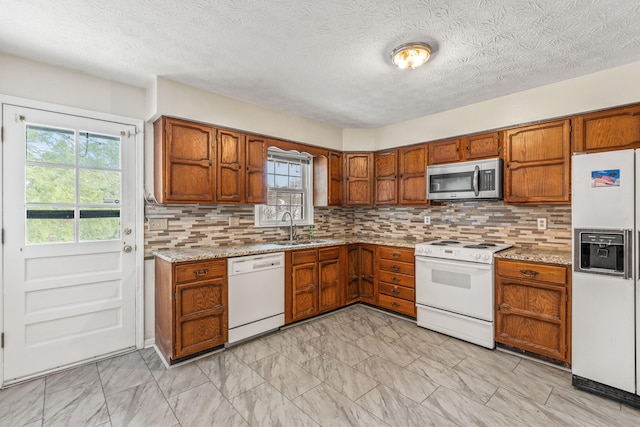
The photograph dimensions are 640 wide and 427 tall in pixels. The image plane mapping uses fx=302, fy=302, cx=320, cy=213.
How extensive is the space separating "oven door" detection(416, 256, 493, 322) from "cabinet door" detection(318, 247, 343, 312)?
96cm

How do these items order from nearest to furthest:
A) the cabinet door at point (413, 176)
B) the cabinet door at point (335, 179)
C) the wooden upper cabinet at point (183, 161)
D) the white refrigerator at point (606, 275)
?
the white refrigerator at point (606, 275), the wooden upper cabinet at point (183, 161), the cabinet door at point (413, 176), the cabinet door at point (335, 179)

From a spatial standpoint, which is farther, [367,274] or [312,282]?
[367,274]

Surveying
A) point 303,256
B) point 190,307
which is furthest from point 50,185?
point 303,256

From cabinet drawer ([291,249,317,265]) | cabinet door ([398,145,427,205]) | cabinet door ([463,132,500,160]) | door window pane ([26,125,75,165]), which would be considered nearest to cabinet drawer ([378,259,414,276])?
cabinet door ([398,145,427,205])

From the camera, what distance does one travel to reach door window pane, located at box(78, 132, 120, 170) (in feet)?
8.53

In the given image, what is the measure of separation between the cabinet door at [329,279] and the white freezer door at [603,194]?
2.32 metres

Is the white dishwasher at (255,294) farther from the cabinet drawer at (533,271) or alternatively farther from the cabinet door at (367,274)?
the cabinet drawer at (533,271)

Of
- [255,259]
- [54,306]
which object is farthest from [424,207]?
[54,306]

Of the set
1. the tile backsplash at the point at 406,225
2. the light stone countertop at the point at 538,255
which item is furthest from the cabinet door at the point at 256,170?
the light stone countertop at the point at 538,255

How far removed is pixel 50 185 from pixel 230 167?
57.0 inches

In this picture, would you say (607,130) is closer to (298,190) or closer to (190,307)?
(298,190)

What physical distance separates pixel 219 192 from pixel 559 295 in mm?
3156

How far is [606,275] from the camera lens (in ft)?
6.91

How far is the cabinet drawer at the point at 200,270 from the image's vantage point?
2.56m
